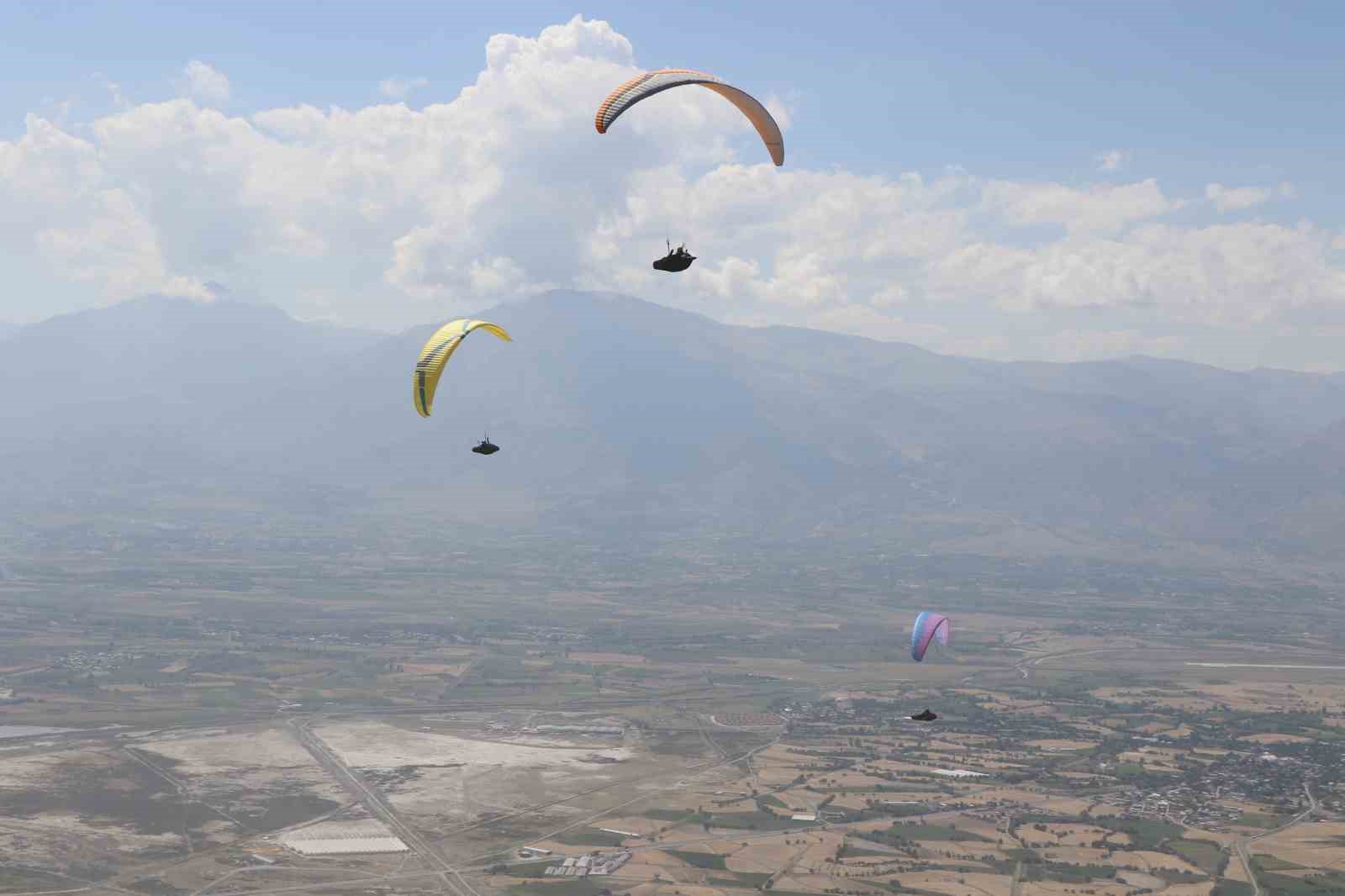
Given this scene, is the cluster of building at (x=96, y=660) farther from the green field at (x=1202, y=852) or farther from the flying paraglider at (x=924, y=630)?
the green field at (x=1202, y=852)

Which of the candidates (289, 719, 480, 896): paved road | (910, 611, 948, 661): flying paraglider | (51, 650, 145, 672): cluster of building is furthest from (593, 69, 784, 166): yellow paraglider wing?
(51, 650, 145, 672): cluster of building

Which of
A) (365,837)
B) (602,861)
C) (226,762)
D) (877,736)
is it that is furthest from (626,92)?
(877,736)

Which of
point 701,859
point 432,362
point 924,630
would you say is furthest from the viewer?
point 701,859

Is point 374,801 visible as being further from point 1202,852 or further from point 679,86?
point 679,86

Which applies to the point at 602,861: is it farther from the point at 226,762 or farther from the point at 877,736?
the point at 877,736

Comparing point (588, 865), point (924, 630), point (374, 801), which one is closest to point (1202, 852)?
point (924, 630)

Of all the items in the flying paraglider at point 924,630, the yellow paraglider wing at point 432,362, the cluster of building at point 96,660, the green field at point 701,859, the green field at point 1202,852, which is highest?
the yellow paraglider wing at point 432,362

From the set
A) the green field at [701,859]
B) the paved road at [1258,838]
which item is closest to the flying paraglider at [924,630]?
the green field at [701,859]
